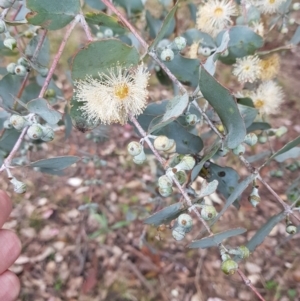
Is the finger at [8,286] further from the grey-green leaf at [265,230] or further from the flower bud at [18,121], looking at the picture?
the grey-green leaf at [265,230]

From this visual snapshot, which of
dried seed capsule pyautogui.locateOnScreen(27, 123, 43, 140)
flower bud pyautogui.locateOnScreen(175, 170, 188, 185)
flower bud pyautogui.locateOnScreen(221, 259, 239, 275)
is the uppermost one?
dried seed capsule pyautogui.locateOnScreen(27, 123, 43, 140)

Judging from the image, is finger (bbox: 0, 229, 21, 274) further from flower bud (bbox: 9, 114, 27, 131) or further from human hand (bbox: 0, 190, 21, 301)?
flower bud (bbox: 9, 114, 27, 131)

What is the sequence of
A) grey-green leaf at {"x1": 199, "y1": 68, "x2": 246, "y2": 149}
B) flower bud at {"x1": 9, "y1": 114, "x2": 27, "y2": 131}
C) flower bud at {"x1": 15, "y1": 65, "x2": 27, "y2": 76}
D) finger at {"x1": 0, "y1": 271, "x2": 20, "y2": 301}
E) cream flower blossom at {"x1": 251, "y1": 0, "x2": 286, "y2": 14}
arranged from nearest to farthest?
grey-green leaf at {"x1": 199, "y1": 68, "x2": 246, "y2": 149} → flower bud at {"x1": 9, "y1": 114, "x2": 27, "y2": 131} → flower bud at {"x1": 15, "y1": 65, "x2": 27, "y2": 76} → finger at {"x1": 0, "y1": 271, "x2": 20, "y2": 301} → cream flower blossom at {"x1": 251, "y1": 0, "x2": 286, "y2": 14}

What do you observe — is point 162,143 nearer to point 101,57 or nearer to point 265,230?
point 101,57

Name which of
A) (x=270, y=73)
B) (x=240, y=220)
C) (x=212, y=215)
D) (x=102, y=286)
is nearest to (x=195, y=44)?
(x=270, y=73)

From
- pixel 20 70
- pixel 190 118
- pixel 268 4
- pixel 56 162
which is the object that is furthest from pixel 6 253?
pixel 268 4

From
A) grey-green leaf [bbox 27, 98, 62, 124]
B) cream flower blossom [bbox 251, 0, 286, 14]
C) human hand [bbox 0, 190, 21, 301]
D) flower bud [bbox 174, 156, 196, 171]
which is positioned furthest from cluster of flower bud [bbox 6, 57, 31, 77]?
cream flower blossom [bbox 251, 0, 286, 14]
